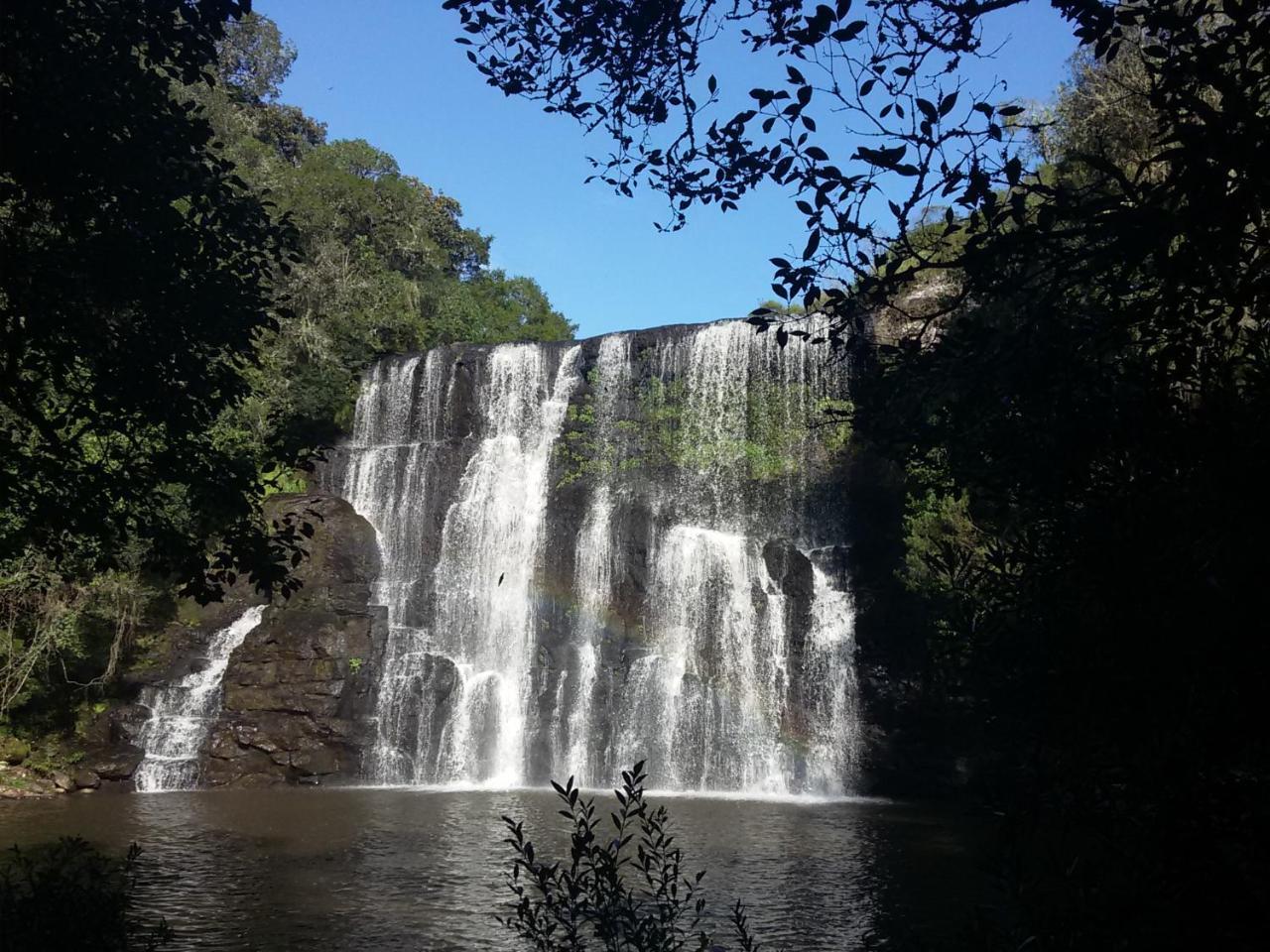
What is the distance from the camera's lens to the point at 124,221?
6891mm

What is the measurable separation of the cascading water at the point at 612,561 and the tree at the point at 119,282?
13940 mm

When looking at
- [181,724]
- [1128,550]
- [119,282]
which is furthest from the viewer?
[181,724]

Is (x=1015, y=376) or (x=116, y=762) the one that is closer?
(x=1015, y=376)

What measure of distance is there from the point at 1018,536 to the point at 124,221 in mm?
5780

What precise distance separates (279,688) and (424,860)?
10.2 m

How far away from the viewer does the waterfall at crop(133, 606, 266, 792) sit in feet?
67.5

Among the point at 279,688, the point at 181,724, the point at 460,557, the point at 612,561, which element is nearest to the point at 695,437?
the point at 612,561

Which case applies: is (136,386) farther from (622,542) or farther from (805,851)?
(622,542)

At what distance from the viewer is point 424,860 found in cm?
1277

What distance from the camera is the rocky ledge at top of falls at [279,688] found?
20.8 m

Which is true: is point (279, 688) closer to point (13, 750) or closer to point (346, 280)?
point (13, 750)

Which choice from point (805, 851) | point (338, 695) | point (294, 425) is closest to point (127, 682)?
point (338, 695)

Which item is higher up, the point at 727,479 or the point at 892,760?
the point at 727,479

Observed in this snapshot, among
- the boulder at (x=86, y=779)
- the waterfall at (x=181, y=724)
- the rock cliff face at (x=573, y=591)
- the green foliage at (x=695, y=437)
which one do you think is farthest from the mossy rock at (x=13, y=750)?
the green foliage at (x=695, y=437)
